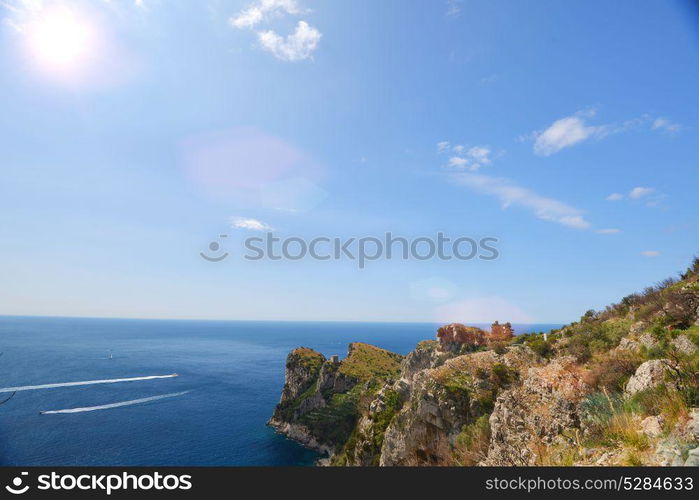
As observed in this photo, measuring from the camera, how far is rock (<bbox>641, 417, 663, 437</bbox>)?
6.38m

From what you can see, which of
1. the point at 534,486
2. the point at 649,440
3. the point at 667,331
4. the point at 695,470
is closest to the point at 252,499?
the point at 534,486

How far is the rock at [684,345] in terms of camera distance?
1066cm

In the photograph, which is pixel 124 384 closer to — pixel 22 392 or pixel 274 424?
pixel 22 392

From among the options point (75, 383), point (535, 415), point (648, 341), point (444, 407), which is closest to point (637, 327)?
point (648, 341)

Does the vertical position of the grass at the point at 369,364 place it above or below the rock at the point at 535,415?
below

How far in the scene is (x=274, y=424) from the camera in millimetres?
67812

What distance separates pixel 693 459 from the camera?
4.88 m

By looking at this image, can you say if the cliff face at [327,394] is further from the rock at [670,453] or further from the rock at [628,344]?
the rock at [670,453]

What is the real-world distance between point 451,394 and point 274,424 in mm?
60419

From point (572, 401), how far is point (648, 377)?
9.42ft

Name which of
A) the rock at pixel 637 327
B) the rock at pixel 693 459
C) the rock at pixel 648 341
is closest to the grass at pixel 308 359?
the rock at pixel 637 327

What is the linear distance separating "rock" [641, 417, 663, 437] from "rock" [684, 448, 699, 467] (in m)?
1.56

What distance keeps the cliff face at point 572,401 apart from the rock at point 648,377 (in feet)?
0.13

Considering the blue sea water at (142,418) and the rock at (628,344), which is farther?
the blue sea water at (142,418)
